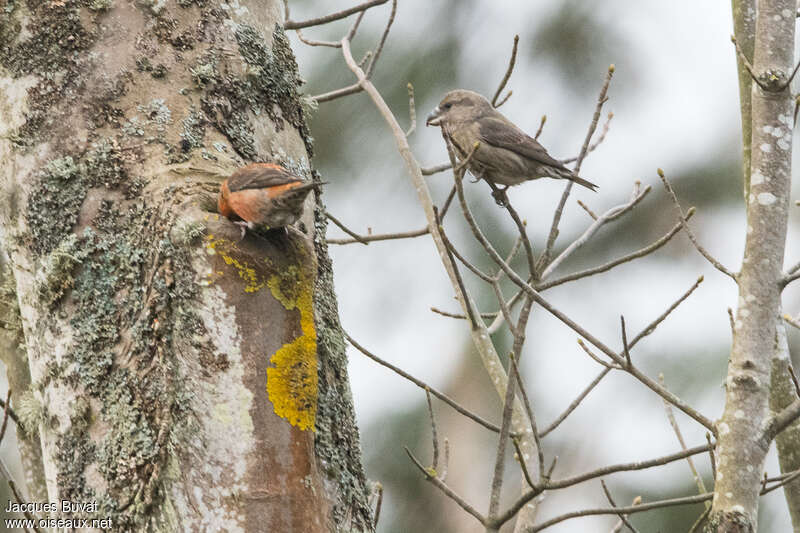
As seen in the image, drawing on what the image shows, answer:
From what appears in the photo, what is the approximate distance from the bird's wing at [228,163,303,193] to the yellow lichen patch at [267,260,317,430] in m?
0.21

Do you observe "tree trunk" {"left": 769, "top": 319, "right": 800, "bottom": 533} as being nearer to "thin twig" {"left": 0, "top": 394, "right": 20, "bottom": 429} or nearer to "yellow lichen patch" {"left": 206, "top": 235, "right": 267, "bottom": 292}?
"yellow lichen patch" {"left": 206, "top": 235, "right": 267, "bottom": 292}

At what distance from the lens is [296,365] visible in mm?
1843

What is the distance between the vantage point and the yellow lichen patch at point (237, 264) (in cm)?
186

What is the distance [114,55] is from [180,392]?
0.89 meters

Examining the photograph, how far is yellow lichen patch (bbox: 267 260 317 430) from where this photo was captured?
1797 mm

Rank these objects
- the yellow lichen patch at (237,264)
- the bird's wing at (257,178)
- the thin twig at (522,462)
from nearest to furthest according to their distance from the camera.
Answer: the yellow lichen patch at (237,264)
the bird's wing at (257,178)
the thin twig at (522,462)

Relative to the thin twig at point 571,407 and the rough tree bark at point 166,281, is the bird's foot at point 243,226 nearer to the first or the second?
the rough tree bark at point 166,281

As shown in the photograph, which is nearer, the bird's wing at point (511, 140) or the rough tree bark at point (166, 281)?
the rough tree bark at point (166, 281)

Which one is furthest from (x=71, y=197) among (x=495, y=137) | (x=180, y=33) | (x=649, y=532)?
(x=649, y=532)

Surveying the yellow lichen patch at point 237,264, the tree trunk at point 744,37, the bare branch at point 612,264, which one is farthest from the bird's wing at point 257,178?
the tree trunk at point 744,37

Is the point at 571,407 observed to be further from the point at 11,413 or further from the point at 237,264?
the point at 11,413

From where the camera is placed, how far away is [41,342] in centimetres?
197

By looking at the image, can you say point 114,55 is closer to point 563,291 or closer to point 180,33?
point 180,33

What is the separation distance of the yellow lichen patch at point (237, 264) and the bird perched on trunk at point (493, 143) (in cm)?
242
